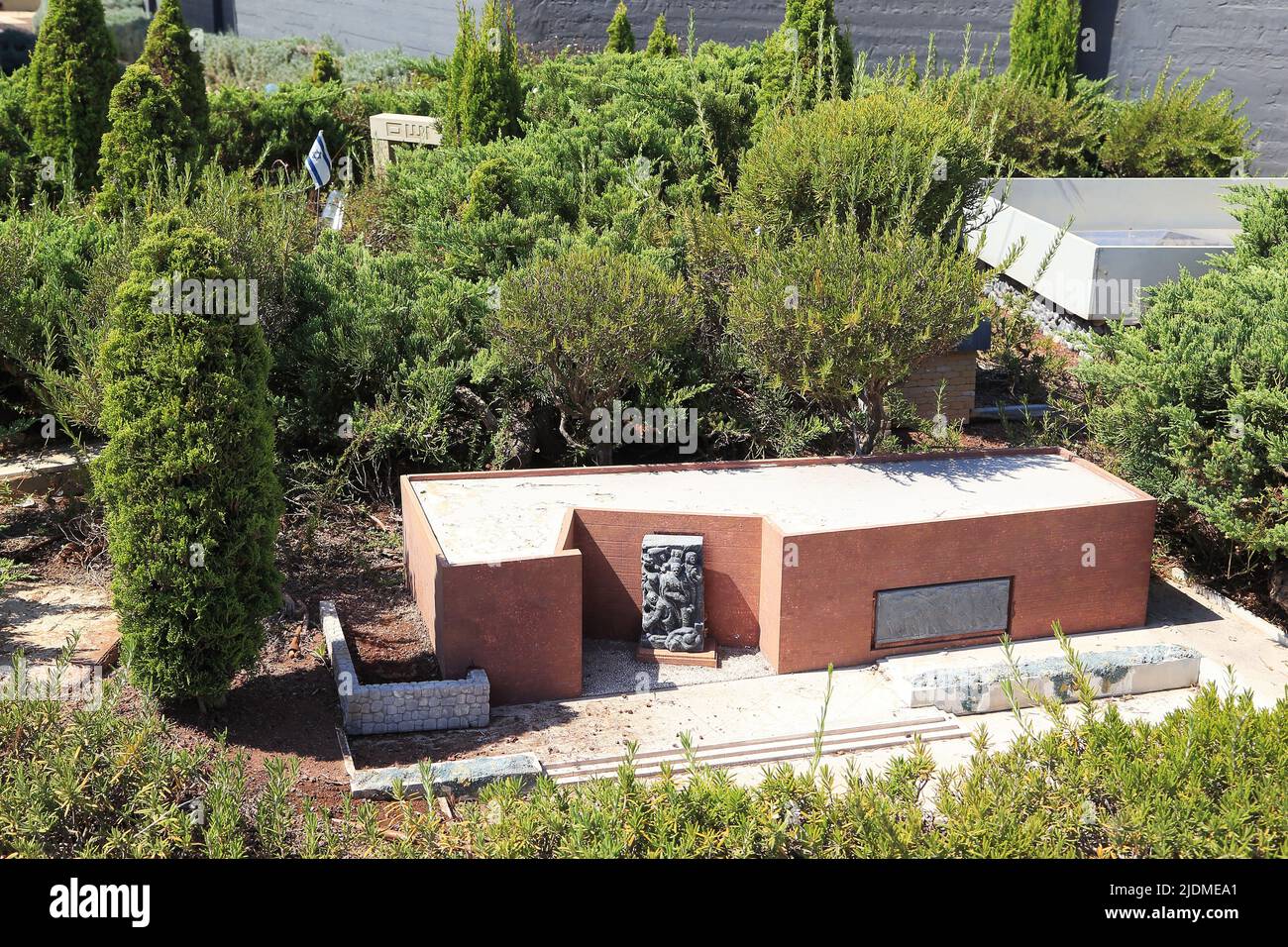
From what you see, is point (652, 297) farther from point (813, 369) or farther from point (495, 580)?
point (495, 580)

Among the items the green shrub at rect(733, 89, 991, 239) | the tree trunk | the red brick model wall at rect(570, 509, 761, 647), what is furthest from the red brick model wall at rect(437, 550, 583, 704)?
the green shrub at rect(733, 89, 991, 239)

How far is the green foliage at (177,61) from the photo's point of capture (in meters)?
14.8

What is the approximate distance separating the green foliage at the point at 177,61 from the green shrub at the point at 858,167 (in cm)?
685

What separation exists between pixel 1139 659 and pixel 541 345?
5.74 meters

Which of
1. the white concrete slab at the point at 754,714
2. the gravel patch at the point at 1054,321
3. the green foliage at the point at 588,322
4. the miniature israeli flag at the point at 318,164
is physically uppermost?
the miniature israeli flag at the point at 318,164

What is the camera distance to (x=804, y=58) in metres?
16.9

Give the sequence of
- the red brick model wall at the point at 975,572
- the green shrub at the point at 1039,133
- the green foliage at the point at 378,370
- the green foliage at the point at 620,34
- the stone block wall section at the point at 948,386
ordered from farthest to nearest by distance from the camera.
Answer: the green foliage at the point at 620,34 < the green shrub at the point at 1039,133 < the stone block wall section at the point at 948,386 < the green foliage at the point at 378,370 < the red brick model wall at the point at 975,572

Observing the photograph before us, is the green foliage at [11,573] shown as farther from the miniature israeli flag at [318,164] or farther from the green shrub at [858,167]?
the green shrub at [858,167]

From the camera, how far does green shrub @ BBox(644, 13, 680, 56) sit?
21984mm

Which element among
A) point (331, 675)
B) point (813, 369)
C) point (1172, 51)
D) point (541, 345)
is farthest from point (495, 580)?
point (1172, 51)

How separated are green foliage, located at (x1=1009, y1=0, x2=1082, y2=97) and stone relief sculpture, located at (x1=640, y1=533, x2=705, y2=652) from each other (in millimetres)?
15660

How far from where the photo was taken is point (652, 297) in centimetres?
1153

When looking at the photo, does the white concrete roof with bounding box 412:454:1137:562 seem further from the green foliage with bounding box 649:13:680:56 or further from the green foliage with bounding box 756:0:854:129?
the green foliage with bounding box 649:13:680:56

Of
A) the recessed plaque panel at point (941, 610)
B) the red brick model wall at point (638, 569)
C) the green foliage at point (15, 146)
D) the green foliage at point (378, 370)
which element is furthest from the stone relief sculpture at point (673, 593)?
the green foliage at point (15, 146)
